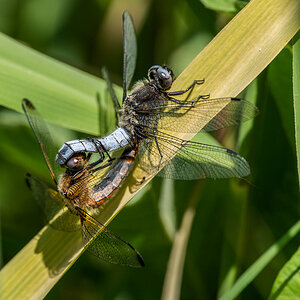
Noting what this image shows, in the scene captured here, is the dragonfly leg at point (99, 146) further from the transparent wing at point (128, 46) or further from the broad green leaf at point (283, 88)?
the broad green leaf at point (283, 88)

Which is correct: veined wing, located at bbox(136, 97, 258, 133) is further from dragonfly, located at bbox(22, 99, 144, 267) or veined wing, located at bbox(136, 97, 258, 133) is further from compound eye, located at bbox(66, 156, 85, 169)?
compound eye, located at bbox(66, 156, 85, 169)

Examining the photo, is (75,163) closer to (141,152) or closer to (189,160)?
(141,152)

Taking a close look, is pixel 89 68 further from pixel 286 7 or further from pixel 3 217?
pixel 286 7

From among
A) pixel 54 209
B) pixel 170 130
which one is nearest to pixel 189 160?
pixel 170 130

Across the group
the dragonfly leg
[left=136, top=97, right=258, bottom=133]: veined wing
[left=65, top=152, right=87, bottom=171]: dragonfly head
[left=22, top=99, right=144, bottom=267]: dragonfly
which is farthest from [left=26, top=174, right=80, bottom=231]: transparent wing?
[left=136, top=97, right=258, bottom=133]: veined wing

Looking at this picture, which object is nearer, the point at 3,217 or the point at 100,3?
the point at 3,217

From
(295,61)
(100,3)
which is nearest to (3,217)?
(100,3)
